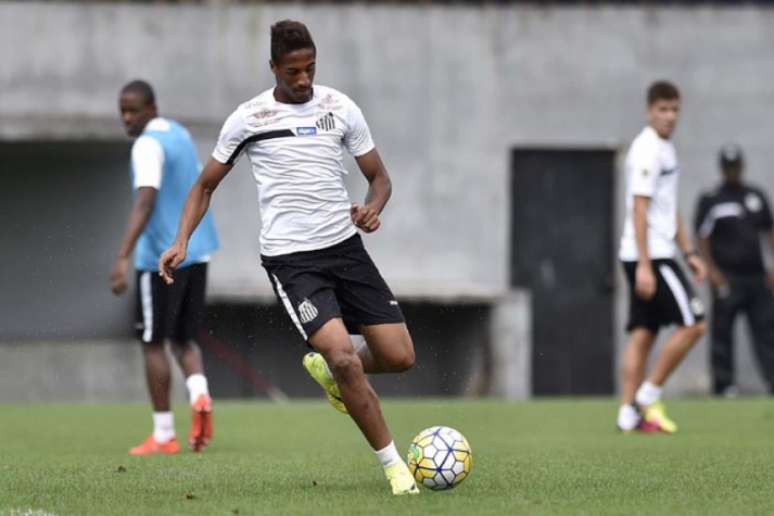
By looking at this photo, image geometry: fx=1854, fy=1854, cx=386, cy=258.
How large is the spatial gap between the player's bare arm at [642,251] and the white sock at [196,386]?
3.28 m

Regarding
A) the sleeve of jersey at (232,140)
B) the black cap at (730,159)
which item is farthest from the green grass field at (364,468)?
the black cap at (730,159)

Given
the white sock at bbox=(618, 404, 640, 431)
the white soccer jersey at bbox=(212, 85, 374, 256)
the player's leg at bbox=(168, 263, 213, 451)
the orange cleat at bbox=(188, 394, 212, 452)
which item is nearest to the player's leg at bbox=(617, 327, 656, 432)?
the white sock at bbox=(618, 404, 640, 431)

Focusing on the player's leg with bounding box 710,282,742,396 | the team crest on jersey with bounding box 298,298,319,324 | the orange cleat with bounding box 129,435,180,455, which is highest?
the team crest on jersey with bounding box 298,298,319,324

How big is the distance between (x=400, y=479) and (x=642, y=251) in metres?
5.10

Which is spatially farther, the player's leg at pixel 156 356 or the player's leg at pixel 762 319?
the player's leg at pixel 762 319

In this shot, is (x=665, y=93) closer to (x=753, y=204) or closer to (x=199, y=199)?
(x=199, y=199)

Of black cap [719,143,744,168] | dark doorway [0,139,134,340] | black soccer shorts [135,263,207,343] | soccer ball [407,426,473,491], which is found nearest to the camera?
soccer ball [407,426,473,491]

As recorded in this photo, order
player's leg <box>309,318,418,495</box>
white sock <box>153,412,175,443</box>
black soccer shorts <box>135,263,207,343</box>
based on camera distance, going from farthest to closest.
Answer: black soccer shorts <box>135,263,207,343</box>
white sock <box>153,412,175,443</box>
player's leg <box>309,318,418,495</box>

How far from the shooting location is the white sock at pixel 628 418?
43.4 feet

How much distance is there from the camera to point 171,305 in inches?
451

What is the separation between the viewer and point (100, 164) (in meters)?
22.4

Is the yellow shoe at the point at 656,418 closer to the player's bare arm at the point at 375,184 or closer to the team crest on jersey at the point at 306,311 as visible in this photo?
the player's bare arm at the point at 375,184

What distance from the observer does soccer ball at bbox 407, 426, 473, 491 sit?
817cm

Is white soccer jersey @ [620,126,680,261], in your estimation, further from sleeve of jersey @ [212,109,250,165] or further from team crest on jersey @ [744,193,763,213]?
team crest on jersey @ [744,193,763,213]
